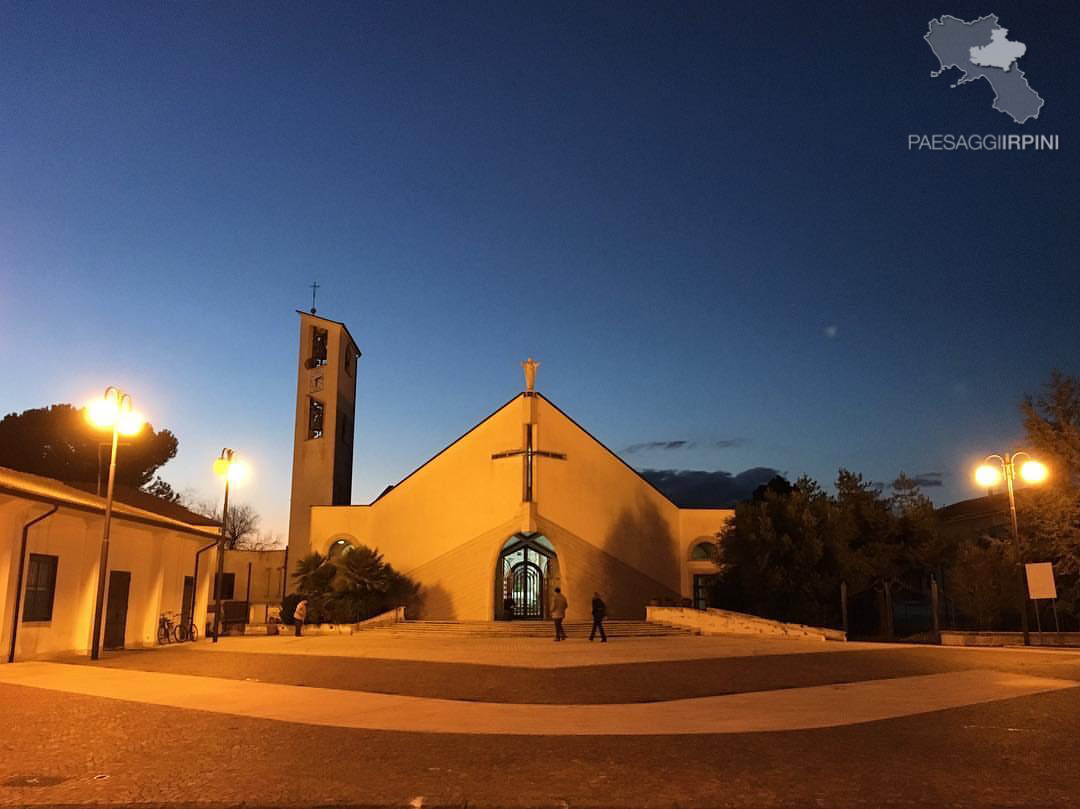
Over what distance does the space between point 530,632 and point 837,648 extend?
1131 centimetres

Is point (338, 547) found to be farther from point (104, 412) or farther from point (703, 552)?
point (104, 412)

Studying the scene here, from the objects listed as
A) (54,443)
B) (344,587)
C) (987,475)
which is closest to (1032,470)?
(987,475)

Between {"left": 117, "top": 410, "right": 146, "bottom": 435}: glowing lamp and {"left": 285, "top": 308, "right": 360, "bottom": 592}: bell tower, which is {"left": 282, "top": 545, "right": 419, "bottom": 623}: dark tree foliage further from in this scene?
{"left": 117, "top": 410, "right": 146, "bottom": 435}: glowing lamp

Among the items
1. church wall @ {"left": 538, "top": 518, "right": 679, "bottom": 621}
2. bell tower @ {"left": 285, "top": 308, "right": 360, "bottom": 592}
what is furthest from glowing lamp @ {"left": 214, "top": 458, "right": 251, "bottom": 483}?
bell tower @ {"left": 285, "top": 308, "right": 360, "bottom": 592}

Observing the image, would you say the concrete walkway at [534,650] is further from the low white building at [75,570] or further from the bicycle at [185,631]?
the bicycle at [185,631]

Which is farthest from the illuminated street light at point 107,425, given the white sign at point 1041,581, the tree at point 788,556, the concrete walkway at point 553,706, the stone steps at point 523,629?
the tree at point 788,556

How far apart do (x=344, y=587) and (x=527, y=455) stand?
895 centimetres

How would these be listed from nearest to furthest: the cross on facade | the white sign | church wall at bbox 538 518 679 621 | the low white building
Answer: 1. the low white building
2. the white sign
3. church wall at bbox 538 518 679 621
4. the cross on facade

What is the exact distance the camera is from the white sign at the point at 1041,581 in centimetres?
1931

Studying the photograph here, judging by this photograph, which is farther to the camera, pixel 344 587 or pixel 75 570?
pixel 344 587

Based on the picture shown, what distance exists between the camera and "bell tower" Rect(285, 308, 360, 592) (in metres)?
38.7

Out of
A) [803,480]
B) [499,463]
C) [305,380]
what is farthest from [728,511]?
[305,380]

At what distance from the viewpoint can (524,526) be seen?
33406 mm

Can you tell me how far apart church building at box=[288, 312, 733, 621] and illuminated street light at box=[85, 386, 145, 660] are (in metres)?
18.6
